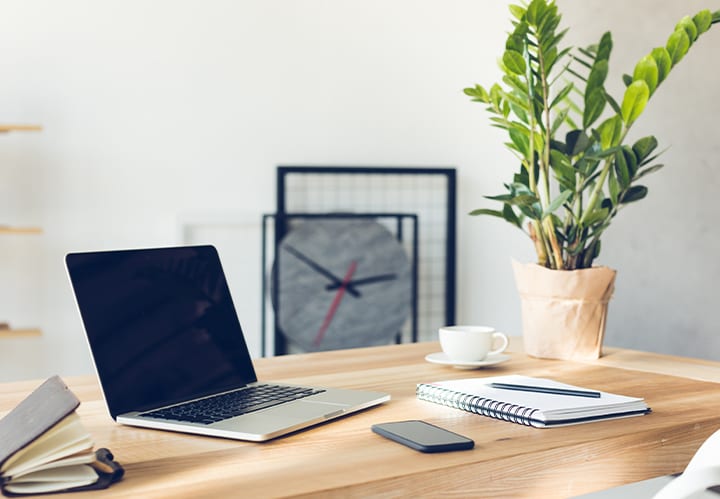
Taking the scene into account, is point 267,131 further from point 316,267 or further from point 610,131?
point 610,131

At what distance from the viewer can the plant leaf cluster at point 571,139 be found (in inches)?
56.9

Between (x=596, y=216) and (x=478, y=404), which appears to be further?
(x=596, y=216)

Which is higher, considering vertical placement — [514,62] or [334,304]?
[514,62]

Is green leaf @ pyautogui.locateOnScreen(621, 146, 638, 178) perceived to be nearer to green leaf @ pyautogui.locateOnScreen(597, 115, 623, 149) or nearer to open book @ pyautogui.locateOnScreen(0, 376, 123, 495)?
green leaf @ pyautogui.locateOnScreen(597, 115, 623, 149)

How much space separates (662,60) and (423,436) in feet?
2.94

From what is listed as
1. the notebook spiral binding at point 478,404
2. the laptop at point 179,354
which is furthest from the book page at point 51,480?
the notebook spiral binding at point 478,404

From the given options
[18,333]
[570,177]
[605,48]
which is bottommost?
[18,333]

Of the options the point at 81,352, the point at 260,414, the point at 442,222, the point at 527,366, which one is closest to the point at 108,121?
the point at 81,352

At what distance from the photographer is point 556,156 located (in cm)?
149

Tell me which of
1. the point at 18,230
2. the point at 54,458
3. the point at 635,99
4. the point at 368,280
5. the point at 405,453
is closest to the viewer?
the point at 54,458

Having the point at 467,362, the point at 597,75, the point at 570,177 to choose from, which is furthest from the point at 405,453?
the point at 597,75

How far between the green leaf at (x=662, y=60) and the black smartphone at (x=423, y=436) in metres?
0.85

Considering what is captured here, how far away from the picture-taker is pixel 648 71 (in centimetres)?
146

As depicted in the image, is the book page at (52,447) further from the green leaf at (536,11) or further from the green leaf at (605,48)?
the green leaf at (605,48)
